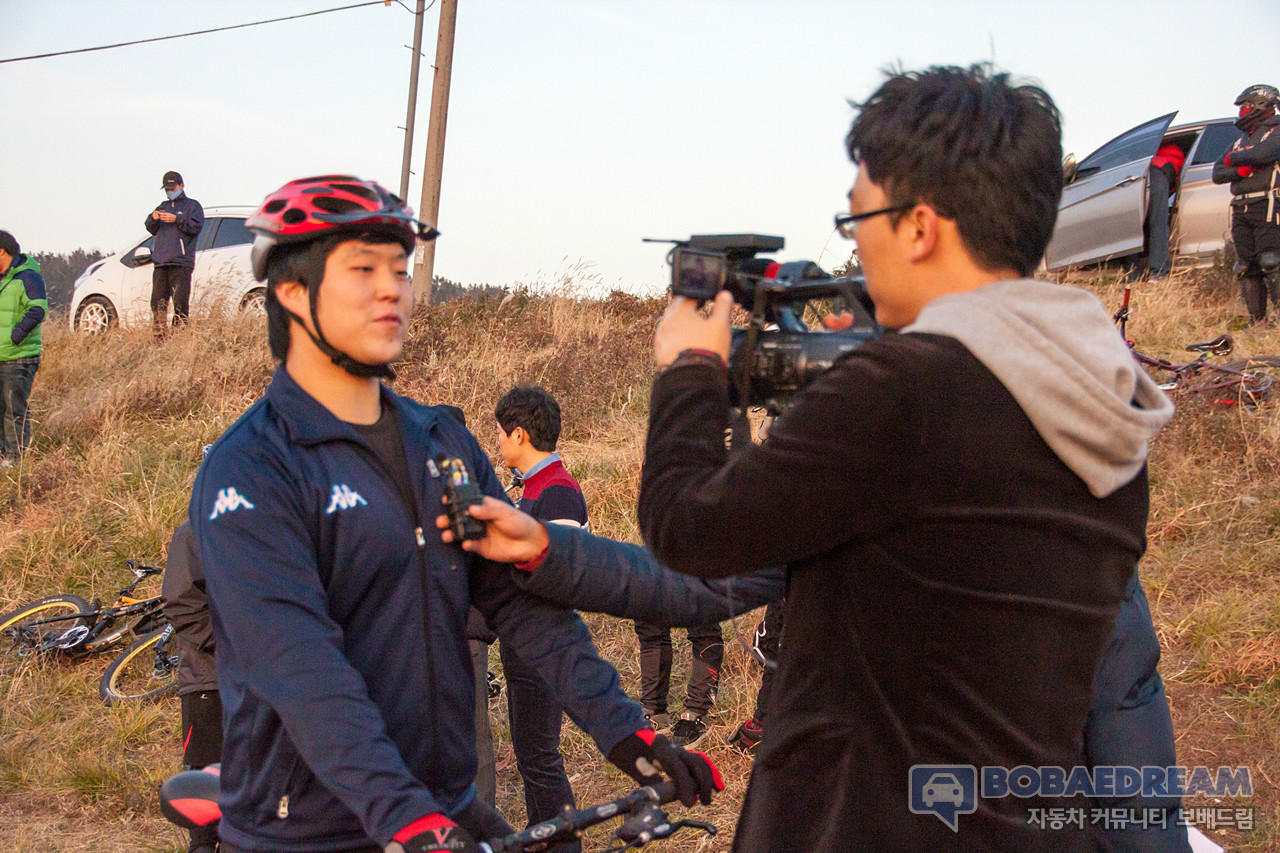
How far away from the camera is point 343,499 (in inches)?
83.4

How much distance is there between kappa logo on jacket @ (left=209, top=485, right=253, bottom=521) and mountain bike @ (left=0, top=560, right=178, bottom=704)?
496 centimetres

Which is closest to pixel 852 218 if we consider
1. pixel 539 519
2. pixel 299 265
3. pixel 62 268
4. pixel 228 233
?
pixel 299 265

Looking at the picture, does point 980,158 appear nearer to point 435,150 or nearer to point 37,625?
point 37,625

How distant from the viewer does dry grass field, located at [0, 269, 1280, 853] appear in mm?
5062

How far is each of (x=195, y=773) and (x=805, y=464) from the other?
2015 mm

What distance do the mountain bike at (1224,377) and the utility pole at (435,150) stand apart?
346 inches

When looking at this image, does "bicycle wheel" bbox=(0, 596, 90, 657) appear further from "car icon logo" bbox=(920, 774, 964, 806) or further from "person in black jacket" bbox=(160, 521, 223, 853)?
"car icon logo" bbox=(920, 774, 964, 806)

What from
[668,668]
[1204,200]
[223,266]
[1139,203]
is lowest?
[668,668]

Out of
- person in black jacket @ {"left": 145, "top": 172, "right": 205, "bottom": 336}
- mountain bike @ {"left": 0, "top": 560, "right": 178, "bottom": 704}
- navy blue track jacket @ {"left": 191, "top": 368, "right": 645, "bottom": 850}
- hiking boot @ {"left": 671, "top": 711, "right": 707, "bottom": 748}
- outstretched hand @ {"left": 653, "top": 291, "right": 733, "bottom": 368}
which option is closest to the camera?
outstretched hand @ {"left": 653, "top": 291, "right": 733, "bottom": 368}

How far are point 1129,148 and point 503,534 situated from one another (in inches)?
436

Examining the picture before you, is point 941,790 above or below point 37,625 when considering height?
above

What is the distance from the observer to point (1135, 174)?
34.1 ft

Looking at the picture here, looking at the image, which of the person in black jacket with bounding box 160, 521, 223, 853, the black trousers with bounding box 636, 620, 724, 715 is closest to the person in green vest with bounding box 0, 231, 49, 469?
the person in black jacket with bounding box 160, 521, 223, 853

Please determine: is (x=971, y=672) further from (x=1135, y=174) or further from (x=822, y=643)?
(x=1135, y=174)
